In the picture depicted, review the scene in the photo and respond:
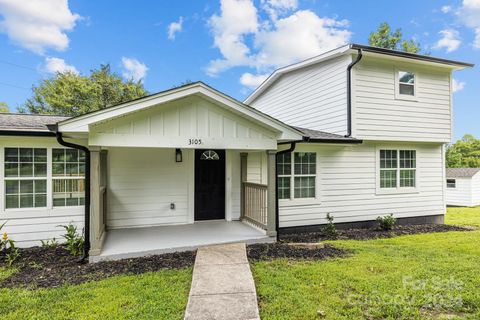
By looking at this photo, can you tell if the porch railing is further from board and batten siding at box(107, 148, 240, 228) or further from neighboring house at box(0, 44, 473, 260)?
board and batten siding at box(107, 148, 240, 228)

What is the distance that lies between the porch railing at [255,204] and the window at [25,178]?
16.3 ft

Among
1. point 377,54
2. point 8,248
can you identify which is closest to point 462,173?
point 377,54

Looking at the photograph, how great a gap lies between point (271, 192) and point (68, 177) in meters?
4.66

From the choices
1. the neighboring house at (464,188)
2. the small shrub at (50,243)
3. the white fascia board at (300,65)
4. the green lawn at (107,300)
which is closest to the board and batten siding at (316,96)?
the white fascia board at (300,65)

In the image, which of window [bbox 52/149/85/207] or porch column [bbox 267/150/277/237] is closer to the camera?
window [bbox 52/149/85/207]

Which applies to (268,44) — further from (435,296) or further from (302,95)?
(435,296)

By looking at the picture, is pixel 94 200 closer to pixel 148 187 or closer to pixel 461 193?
pixel 148 187

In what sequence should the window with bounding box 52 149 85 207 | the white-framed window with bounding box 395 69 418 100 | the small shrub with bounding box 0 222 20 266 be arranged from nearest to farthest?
the small shrub with bounding box 0 222 20 266 < the window with bounding box 52 149 85 207 < the white-framed window with bounding box 395 69 418 100

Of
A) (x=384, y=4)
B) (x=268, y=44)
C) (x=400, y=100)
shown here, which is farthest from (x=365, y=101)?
(x=268, y=44)

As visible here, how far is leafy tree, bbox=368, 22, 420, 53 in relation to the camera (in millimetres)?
22330

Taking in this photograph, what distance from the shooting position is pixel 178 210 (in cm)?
779

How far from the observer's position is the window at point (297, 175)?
7707 millimetres

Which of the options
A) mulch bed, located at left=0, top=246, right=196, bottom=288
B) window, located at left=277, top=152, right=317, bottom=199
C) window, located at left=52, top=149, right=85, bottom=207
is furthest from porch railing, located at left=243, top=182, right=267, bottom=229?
window, located at left=52, top=149, right=85, bottom=207

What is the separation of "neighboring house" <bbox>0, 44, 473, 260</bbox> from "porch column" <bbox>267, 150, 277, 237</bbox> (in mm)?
24
